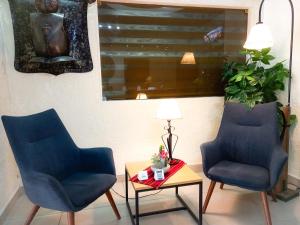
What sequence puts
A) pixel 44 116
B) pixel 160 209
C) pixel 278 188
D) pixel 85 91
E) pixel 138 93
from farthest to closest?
pixel 138 93
pixel 85 91
pixel 278 188
pixel 160 209
pixel 44 116

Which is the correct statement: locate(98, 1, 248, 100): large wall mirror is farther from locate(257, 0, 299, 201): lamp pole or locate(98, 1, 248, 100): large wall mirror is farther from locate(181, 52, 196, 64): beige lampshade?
locate(257, 0, 299, 201): lamp pole

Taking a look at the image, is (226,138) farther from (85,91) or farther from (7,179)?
(7,179)

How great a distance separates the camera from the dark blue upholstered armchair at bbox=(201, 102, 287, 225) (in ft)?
6.32

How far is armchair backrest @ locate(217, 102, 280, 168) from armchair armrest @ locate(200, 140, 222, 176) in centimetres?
9

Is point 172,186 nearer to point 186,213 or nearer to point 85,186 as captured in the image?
point 186,213

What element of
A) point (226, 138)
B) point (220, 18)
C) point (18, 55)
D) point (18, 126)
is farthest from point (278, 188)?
point (18, 55)

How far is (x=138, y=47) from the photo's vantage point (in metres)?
2.74

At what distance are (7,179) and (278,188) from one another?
2617mm

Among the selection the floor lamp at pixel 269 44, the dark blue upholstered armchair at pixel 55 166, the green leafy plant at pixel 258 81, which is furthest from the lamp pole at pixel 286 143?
the dark blue upholstered armchair at pixel 55 166

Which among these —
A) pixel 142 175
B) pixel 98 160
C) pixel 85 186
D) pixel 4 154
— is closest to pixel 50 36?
pixel 4 154

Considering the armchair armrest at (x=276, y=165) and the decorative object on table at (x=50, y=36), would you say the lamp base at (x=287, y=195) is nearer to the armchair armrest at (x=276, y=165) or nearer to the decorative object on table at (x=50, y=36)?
the armchair armrest at (x=276, y=165)

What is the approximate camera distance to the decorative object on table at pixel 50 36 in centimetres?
236

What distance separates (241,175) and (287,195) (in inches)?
30.3

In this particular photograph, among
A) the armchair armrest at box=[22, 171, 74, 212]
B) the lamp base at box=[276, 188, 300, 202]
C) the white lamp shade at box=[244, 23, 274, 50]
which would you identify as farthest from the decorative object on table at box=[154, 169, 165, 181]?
the white lamp shade at box=[244, 23, 274, 50]
